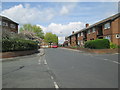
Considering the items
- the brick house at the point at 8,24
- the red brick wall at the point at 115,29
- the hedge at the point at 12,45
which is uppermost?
the brick house at the point at 8,24

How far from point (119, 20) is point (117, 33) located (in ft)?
8.53

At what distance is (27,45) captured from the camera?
1972cm

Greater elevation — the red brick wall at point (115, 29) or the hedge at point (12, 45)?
the red brick wall at point (115, 29)

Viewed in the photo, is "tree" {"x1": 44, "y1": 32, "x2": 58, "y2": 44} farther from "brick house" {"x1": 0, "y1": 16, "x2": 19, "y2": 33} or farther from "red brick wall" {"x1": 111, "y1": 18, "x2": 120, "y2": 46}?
"red brick wall" {"x1": 111, "y1": 18, "x2": 120, "y2": 46}

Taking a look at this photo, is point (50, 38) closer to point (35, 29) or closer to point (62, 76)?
point (35, 29)

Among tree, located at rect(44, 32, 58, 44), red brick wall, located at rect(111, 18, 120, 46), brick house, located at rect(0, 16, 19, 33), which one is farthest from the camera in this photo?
tree, located at rect(44, 32, 58, 44)

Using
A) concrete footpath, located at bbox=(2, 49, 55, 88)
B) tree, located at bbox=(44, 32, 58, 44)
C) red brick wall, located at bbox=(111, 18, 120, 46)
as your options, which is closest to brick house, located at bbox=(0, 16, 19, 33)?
red brick wall, located at bbox=(111, 18, 120, 46)

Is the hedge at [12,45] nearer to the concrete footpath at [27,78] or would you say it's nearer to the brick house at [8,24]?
the concrete footpath at [27,78]

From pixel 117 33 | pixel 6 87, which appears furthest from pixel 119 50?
pixel 6 87

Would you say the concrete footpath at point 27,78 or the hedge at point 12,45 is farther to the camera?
the hedge at point 12,45

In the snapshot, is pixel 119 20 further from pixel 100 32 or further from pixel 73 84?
pixel 73 84

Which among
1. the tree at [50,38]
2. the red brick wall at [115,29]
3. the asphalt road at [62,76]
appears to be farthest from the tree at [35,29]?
the asphalt road at [62,76]

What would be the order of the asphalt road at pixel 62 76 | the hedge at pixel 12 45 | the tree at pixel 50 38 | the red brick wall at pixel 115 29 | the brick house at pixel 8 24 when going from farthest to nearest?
the tree at pixel 50 38 < the brick house at pixel 8 24 < the red brick wall at pixel 115 29 < the hedge at pixel 12 45 < the asphalt road at pixel 62 76

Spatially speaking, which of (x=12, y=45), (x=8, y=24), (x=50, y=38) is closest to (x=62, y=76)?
(x=12, y=45)
